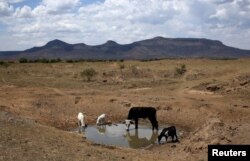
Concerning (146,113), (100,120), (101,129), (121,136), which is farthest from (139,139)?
(100,120)

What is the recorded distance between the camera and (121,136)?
25109 millimetres

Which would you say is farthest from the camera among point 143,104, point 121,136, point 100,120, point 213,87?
point 213,87

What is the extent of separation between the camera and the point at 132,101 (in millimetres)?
33344

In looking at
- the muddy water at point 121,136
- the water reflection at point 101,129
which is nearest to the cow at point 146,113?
the muddy water at point 121,136

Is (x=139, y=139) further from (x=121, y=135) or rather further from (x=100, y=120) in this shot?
(x=100, y=120)

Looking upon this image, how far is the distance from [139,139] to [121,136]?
3.33ft

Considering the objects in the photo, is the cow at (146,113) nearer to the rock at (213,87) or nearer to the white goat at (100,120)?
the white goat at (100,120)

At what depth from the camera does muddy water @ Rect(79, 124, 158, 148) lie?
23.6 meters

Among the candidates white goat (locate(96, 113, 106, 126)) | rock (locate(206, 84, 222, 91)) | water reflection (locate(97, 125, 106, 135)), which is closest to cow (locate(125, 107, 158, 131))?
water reflection (locate(97, 125, 106, 135))

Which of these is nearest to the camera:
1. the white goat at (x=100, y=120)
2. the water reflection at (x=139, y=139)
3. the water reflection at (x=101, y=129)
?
the water reflection at (x=139, y=139)

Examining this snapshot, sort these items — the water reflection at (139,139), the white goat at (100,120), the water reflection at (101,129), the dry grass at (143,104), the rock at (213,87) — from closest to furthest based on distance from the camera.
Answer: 1. the dry grass at (143,104)
2. the water reflection at (139,139)
3. the water reflection at (101,129)
4. the white goat at (100,120)
5. the rock at (213,87)

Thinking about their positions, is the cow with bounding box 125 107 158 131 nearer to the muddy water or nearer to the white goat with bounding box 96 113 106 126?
the muddy water

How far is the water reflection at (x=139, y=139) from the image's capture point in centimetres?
2356

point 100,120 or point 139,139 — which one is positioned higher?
point 100,120
